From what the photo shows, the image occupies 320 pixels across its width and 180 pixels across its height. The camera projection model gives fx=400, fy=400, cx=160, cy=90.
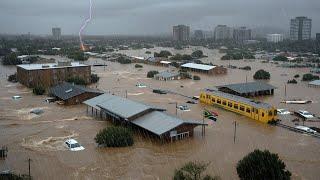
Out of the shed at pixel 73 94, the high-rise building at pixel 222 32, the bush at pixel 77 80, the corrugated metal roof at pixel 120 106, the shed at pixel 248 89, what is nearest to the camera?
the corrugated metal roof at pixel 120 106

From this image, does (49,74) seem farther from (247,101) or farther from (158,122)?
(158,122)

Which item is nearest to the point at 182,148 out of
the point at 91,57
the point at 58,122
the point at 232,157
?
the point at 232,157


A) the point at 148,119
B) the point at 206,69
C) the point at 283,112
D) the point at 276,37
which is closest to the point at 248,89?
the point at 283,112

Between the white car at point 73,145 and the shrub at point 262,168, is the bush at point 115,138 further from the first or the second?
Result: the shrub at point 262,168

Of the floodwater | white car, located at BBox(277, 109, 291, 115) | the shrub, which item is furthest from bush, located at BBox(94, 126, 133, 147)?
white car, located at BBox(277, 109, 291, 115)

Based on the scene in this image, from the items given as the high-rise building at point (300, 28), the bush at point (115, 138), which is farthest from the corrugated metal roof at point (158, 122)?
the high-rise building at point (300, 28)
